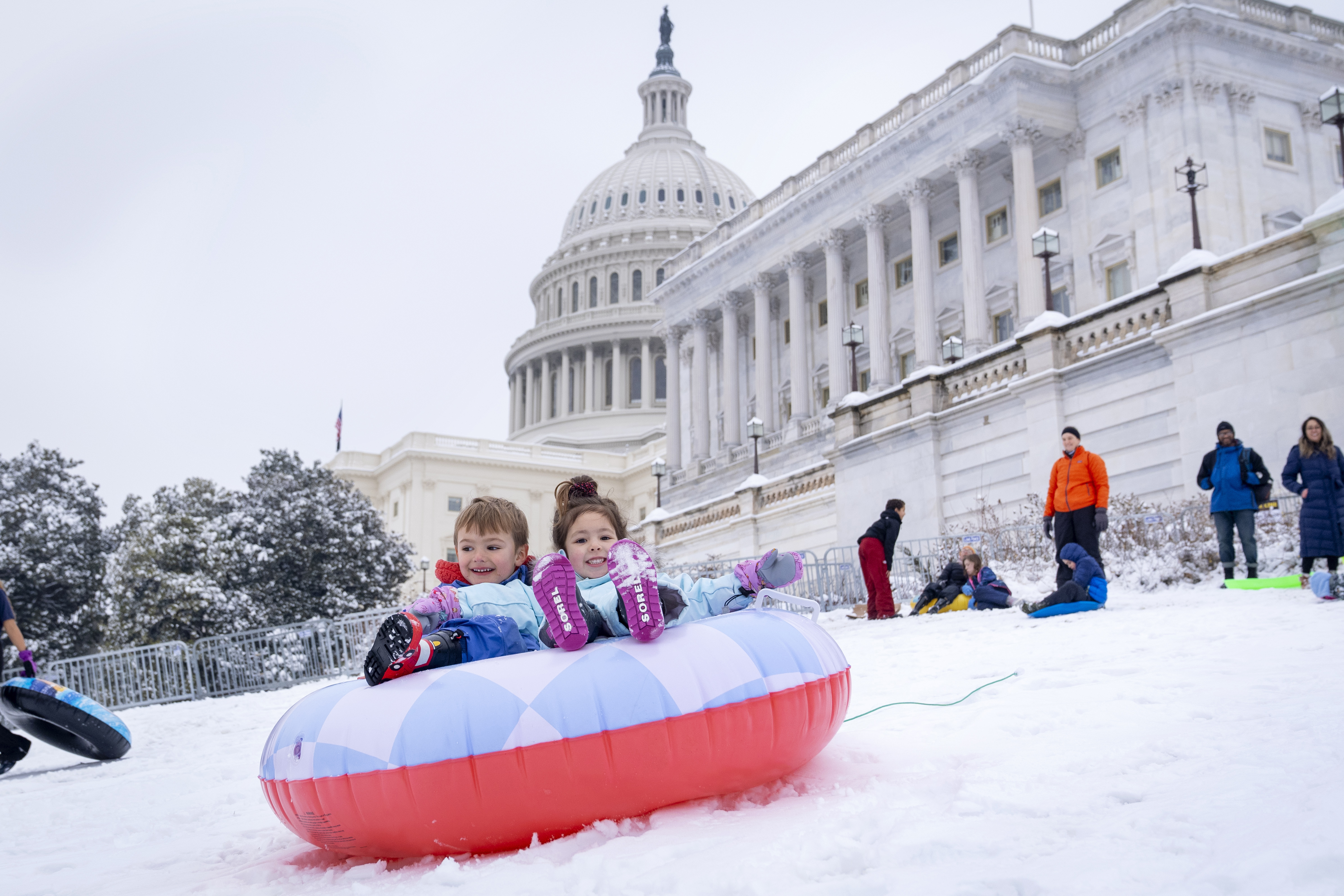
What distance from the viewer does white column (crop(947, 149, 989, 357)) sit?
3778 cm

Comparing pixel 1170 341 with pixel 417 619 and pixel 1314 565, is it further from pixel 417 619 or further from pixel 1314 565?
pixel 417 619

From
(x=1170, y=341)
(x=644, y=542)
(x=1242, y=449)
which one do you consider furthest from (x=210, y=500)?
(x=1242, y=449)

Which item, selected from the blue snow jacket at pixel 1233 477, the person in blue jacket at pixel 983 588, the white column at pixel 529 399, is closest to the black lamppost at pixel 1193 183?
the blue snow jacket at pixel 1233 477

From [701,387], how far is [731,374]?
10.5ft

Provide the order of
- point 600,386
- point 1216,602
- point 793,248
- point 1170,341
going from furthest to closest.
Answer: point 600,386, point 793,248, point 1170,341, point 1216,602

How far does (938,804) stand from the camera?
430cm

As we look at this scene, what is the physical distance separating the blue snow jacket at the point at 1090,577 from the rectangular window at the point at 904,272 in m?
34.3

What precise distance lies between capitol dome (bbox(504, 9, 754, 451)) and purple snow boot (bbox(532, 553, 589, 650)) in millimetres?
82332

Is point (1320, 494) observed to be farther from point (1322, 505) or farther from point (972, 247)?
point (972, 247)

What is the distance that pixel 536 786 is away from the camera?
176 inches

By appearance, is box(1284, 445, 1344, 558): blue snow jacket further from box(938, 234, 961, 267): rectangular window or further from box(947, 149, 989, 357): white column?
box(938, 234, 961, 267): rectangular window

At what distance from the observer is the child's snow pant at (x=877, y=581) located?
550 inches

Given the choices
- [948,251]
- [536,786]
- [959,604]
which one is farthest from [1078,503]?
[948,251]

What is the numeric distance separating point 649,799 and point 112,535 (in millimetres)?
36298
